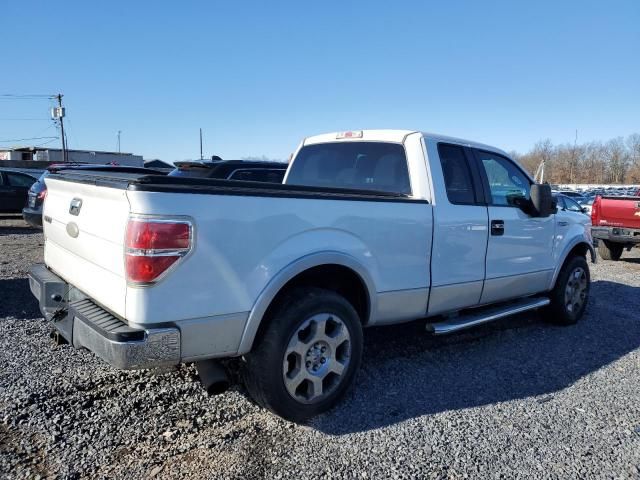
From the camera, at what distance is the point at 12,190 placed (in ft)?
50.2

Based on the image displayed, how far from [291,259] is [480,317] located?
212 centimetres

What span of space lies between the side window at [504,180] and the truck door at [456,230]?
0.82 ft

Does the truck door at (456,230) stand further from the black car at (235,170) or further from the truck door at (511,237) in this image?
the black car at (235,170)

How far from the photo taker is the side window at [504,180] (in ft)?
15.2

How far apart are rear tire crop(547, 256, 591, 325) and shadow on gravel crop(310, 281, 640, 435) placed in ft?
0.42

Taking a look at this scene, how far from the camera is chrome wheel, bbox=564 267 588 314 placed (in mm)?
5629

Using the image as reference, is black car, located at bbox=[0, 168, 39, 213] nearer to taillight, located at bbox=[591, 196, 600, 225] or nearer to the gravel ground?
the gravel ground

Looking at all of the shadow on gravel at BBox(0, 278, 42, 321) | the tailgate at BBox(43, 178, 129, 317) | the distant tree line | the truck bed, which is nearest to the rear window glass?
the truck bed

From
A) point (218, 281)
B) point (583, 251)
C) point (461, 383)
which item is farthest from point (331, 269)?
point (583, 251)

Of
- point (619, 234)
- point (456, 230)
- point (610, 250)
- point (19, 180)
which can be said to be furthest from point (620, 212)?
point (19, 180)

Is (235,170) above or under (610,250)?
above

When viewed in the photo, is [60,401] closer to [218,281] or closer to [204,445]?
[204,445]

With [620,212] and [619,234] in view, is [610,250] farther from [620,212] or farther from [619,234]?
[620,212]

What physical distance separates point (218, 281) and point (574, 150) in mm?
119957
